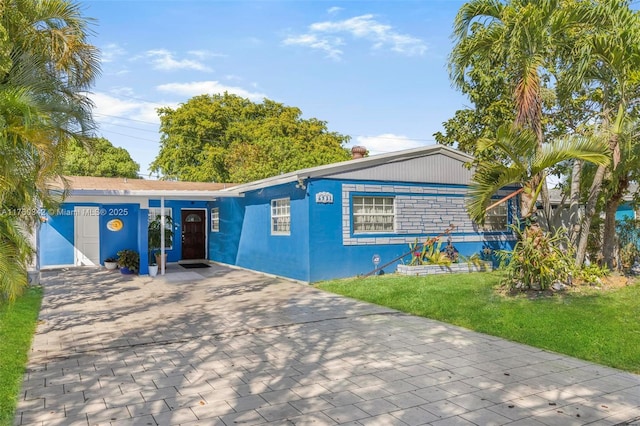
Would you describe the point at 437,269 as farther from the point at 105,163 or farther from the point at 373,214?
the point at 105,163

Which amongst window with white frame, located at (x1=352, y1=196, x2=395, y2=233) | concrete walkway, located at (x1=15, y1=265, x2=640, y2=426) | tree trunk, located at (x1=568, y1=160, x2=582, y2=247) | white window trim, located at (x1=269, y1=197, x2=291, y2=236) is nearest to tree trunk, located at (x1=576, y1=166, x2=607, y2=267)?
tree trunk, located at (x1=568, y1=160, x2=582, y2=247)

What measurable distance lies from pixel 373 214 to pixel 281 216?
2.47 metres

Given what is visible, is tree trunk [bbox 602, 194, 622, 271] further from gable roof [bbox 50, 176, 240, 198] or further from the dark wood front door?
the dark wood front door

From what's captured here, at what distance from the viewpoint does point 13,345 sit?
573 centimetres

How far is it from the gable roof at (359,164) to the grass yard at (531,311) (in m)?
2.59

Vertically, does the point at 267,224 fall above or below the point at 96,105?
below

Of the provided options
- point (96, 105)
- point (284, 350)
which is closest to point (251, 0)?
point (96, 105)

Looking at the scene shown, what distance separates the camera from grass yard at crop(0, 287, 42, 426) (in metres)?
3.98

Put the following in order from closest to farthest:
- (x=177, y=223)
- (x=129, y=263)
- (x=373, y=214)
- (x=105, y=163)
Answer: (x=373, y=214), (x=129, y=263), (x=177, y=223), (x=105, y=163)

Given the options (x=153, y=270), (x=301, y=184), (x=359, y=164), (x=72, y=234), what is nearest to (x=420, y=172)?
(x=359, y=164)

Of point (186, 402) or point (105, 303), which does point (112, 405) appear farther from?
point (105, 303)

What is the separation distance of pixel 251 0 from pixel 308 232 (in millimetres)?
5276

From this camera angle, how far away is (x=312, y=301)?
8.95 meters

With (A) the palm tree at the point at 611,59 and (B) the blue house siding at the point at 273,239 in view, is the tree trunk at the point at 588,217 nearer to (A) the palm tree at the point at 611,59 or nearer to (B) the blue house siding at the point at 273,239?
(A) the palm tree at the point at 611,59
